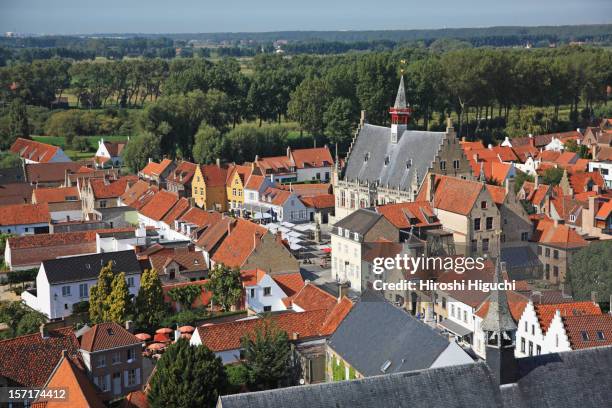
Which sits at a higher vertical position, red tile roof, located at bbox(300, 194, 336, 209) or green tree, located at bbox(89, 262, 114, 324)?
green tree, located at bbox(89, 262, 114, 324)

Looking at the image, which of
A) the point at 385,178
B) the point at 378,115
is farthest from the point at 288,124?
the point at 385,178

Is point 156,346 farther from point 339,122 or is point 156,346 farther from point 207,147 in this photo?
point 339,122

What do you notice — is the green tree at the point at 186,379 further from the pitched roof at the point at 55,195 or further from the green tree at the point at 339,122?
the green tree at the point at 339,122

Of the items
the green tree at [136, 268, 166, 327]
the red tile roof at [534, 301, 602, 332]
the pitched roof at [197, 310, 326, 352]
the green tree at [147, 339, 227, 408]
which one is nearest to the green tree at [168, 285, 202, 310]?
the green tree at [136, 268, 166, 327]

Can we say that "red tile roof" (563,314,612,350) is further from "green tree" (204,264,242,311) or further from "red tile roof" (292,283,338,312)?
"green tree" (204,264,242,311)

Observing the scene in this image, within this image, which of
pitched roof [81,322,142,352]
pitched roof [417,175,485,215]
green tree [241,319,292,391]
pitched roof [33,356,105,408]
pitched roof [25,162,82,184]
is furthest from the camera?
pitched roof [25,162,82,184]

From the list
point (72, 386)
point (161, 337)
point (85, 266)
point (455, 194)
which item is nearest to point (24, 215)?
point (85, 266)
